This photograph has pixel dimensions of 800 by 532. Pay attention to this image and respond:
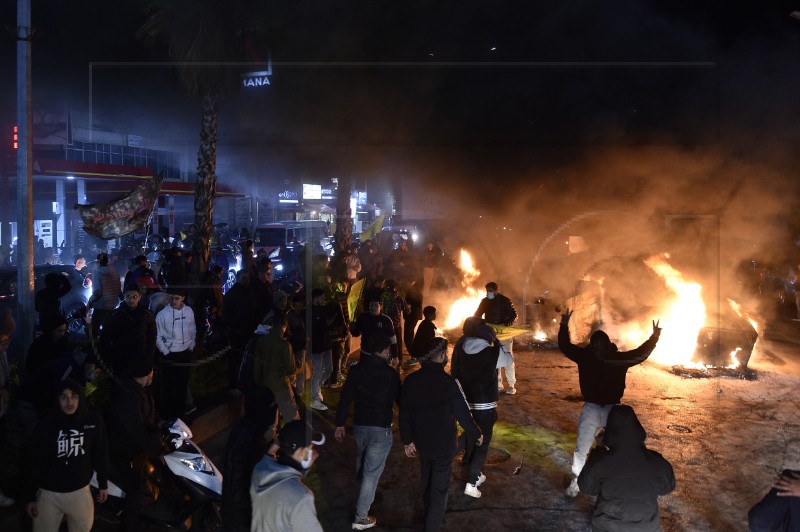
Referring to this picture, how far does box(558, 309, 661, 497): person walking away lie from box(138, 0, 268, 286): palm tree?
927 cm

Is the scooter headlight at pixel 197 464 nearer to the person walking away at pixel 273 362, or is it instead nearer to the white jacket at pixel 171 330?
the person walking away at pixel 273 362

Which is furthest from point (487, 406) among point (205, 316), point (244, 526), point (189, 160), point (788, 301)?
point (189, 160)

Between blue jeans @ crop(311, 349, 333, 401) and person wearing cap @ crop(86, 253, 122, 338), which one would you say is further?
person wearing cap @ crop(86, 253, 122, 338)

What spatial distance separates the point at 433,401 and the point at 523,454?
2.43 metres

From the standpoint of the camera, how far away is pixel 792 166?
14781mm

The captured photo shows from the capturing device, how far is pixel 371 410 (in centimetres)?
475

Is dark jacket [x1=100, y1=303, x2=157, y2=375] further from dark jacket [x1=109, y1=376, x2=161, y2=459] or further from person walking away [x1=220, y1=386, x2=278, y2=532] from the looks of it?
person walking away [x1=220, y1=386, x2=278, y2=532]

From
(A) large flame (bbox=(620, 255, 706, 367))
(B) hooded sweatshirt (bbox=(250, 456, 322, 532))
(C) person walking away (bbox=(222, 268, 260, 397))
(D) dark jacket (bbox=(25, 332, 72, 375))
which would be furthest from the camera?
(A) large flame (bbox=(620, 255, 706, 367))

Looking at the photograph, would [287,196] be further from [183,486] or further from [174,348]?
[183,486]

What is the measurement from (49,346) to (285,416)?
2.29 metres

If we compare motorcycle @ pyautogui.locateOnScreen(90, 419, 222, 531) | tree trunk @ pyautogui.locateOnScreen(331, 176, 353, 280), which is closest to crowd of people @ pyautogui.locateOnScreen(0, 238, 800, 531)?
motorcycle @ pyautogui.locateOnScreen(90, 419, 222, 531)

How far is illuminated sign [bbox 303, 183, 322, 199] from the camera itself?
62.0m

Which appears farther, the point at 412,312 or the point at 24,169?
the point at 412,312

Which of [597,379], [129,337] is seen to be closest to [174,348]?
[129,337]
